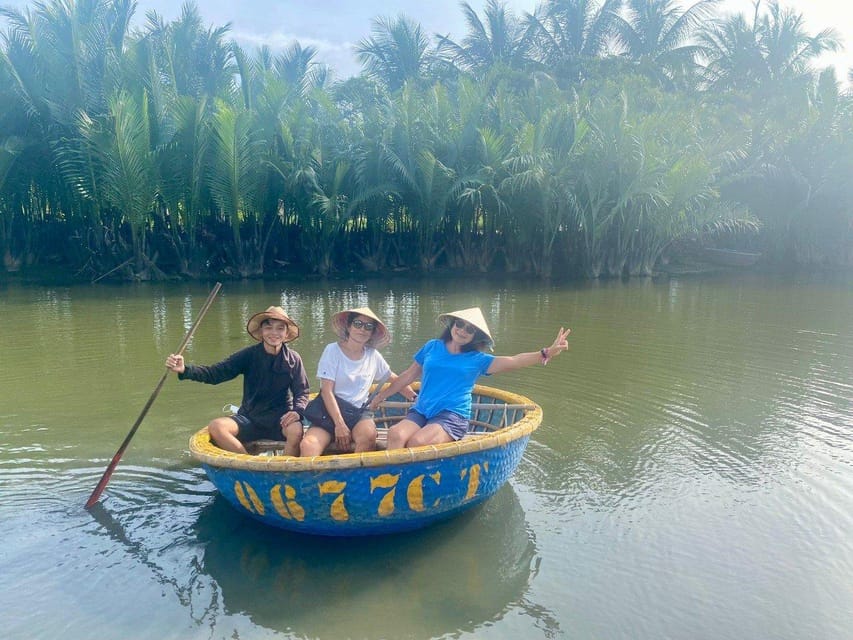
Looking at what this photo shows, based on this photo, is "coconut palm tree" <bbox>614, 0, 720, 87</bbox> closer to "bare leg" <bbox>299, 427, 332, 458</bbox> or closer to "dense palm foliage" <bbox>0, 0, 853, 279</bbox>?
"dense palm foliage" <bbox>0, 0, 853, 279</bbox>

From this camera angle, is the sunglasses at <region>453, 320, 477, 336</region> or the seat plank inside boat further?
the seat plank inside boat

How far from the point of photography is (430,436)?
4148mm

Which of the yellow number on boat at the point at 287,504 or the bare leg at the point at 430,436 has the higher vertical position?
the bare leg at the point at 430,436

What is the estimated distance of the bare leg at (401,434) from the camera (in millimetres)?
4168

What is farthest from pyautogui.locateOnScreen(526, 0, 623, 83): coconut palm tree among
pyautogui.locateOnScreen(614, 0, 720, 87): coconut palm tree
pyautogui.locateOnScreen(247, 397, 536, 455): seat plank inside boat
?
pyautogui.locateOnScreen(247, 397, 536, 455): seat plank inside boat

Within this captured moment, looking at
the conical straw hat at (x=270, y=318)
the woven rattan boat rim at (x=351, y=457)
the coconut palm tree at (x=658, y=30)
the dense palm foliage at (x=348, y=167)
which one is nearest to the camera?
the woven rattan boat rim at (x=351, y=457)

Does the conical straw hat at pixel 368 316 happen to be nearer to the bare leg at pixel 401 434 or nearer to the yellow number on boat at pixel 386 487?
the bare leg at pixel 401 434

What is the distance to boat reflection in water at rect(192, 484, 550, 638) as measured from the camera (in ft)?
10.8

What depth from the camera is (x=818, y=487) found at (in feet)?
15.4

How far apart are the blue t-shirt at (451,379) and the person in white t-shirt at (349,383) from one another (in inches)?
15.0

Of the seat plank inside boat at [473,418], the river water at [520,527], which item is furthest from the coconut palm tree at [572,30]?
the seat plank inside boat at [473,418]

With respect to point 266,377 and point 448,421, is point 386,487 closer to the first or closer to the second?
point 448,421

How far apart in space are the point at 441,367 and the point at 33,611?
96.3 inches

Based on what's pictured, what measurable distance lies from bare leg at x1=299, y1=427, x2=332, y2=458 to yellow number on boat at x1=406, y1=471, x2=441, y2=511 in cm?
68
